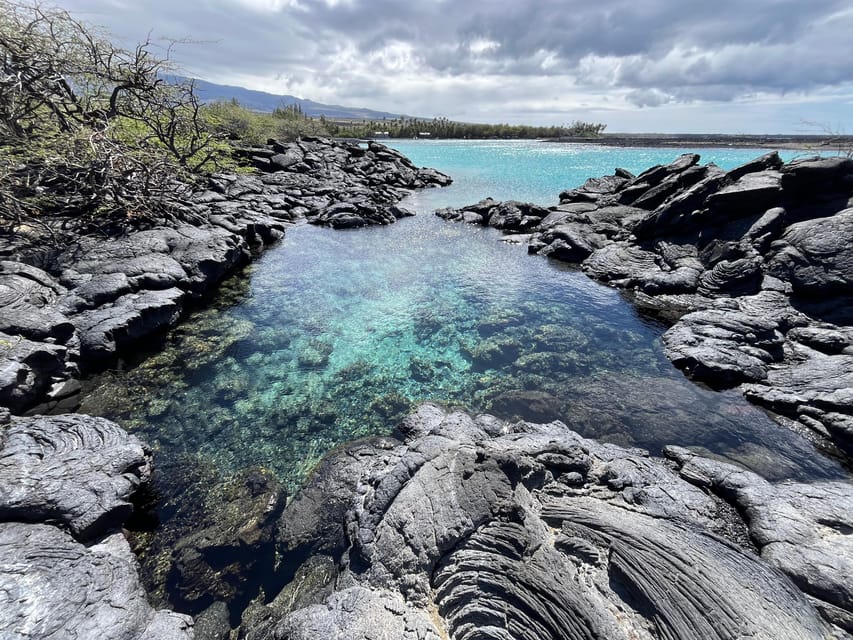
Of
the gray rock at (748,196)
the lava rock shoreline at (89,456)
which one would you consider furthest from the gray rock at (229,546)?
the gray rock at (748,196)

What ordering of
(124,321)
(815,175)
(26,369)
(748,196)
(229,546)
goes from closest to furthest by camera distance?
(229,546), (26,369), (124,321), (815,175), (748,196)

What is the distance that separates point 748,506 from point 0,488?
1212 cm

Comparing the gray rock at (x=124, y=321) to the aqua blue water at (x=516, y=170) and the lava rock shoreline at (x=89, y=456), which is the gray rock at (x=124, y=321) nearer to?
the lava rock shoreline at (x=89, y=456)

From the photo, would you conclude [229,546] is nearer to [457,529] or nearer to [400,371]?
[457,529]

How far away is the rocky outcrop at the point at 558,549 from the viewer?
4578 millimetres

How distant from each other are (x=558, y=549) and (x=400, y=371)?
22.0 feet

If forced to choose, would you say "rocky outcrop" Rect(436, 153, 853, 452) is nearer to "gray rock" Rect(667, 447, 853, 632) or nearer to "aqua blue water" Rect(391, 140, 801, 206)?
"gray rock" Rect(667, 447, 853, 632)

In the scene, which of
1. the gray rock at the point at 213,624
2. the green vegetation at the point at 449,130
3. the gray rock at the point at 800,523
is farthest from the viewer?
the green vegetation at the point at 449,130

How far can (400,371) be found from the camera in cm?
1130

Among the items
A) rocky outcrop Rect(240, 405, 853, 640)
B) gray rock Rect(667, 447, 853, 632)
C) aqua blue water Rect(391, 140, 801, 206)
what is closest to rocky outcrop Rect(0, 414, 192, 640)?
rocky outcrop Rect(240, 405, 853, 640)

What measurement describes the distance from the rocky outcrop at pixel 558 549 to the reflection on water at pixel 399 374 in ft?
4.65

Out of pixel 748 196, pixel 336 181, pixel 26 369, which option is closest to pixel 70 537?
pixel 26 369

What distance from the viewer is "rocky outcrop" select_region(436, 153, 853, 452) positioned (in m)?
10.1

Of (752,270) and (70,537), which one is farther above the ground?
(752,270)
